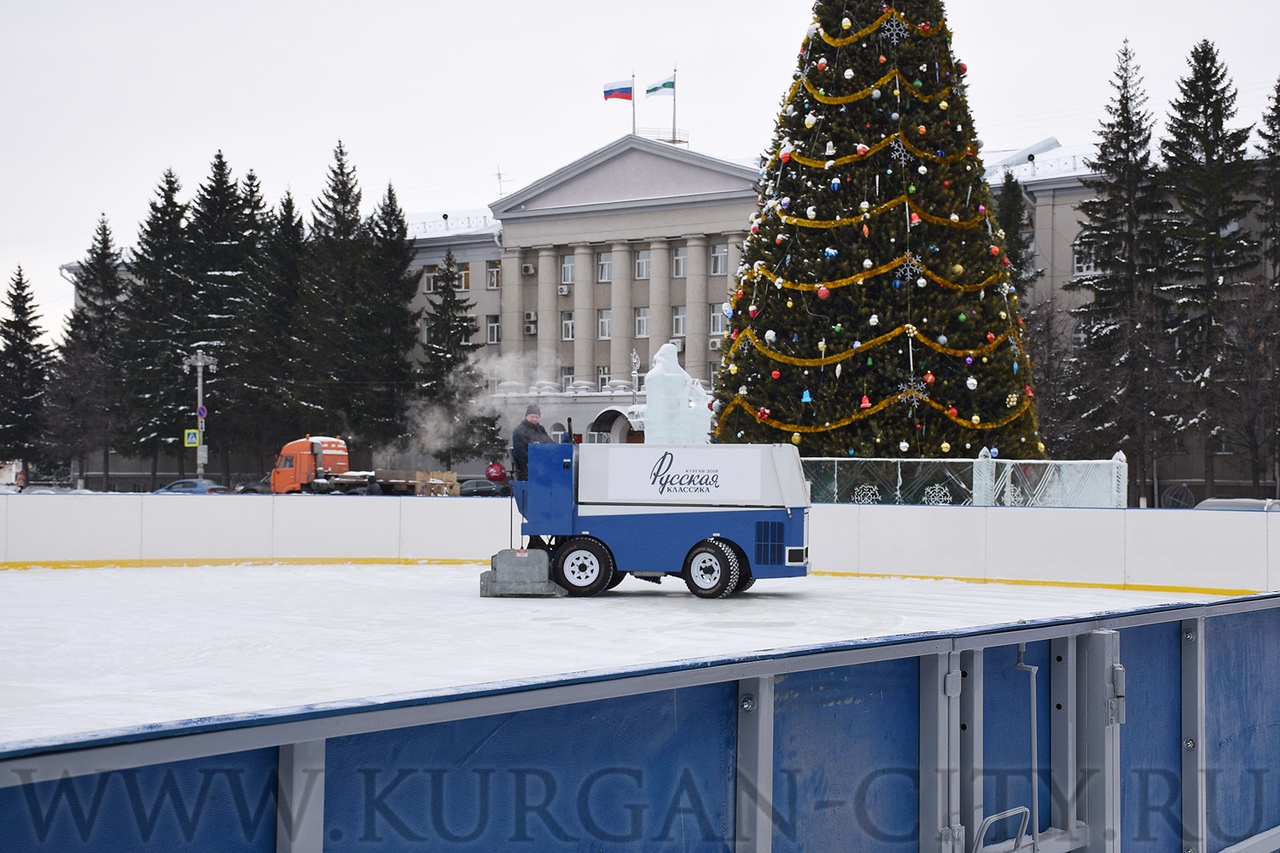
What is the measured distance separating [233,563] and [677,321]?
45032 millimetres

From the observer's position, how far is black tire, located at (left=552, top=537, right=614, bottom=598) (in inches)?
652

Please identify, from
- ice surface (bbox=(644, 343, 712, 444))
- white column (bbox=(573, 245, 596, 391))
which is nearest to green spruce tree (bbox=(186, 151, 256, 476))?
white column (bbox=(573, 245, 596, 391))

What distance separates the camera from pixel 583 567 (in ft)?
54.4

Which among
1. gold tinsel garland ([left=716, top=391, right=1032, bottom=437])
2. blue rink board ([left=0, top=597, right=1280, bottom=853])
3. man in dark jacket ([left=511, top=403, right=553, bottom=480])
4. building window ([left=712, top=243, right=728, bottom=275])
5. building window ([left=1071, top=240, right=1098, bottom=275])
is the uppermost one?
building window ([left=712, top=243, right=728, bottom=275])

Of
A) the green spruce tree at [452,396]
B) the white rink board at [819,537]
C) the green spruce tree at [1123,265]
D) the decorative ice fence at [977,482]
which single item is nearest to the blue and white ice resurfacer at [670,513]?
the white rink board at [819,537]

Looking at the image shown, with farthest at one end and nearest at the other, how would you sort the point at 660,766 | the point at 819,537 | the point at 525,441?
the point at 819,537
the point at 525,441
the point at 660,766

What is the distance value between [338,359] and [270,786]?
61.4 m

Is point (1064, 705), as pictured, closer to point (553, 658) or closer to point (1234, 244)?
point (553, 658)

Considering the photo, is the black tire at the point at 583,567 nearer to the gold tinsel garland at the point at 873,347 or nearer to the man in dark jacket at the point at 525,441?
the man in dark jacket at the point at 525,441

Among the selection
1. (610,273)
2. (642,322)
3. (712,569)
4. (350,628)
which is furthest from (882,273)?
(610,273)

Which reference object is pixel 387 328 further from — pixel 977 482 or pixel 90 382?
pixel 977 482

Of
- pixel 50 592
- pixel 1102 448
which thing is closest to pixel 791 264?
pixel 50 592

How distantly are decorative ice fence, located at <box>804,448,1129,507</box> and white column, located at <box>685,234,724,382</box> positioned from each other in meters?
41.8

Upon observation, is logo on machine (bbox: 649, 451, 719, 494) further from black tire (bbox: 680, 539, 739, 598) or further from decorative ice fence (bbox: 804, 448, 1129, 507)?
decorative ice fence (bbox: 804, 448, 1129, 507)
